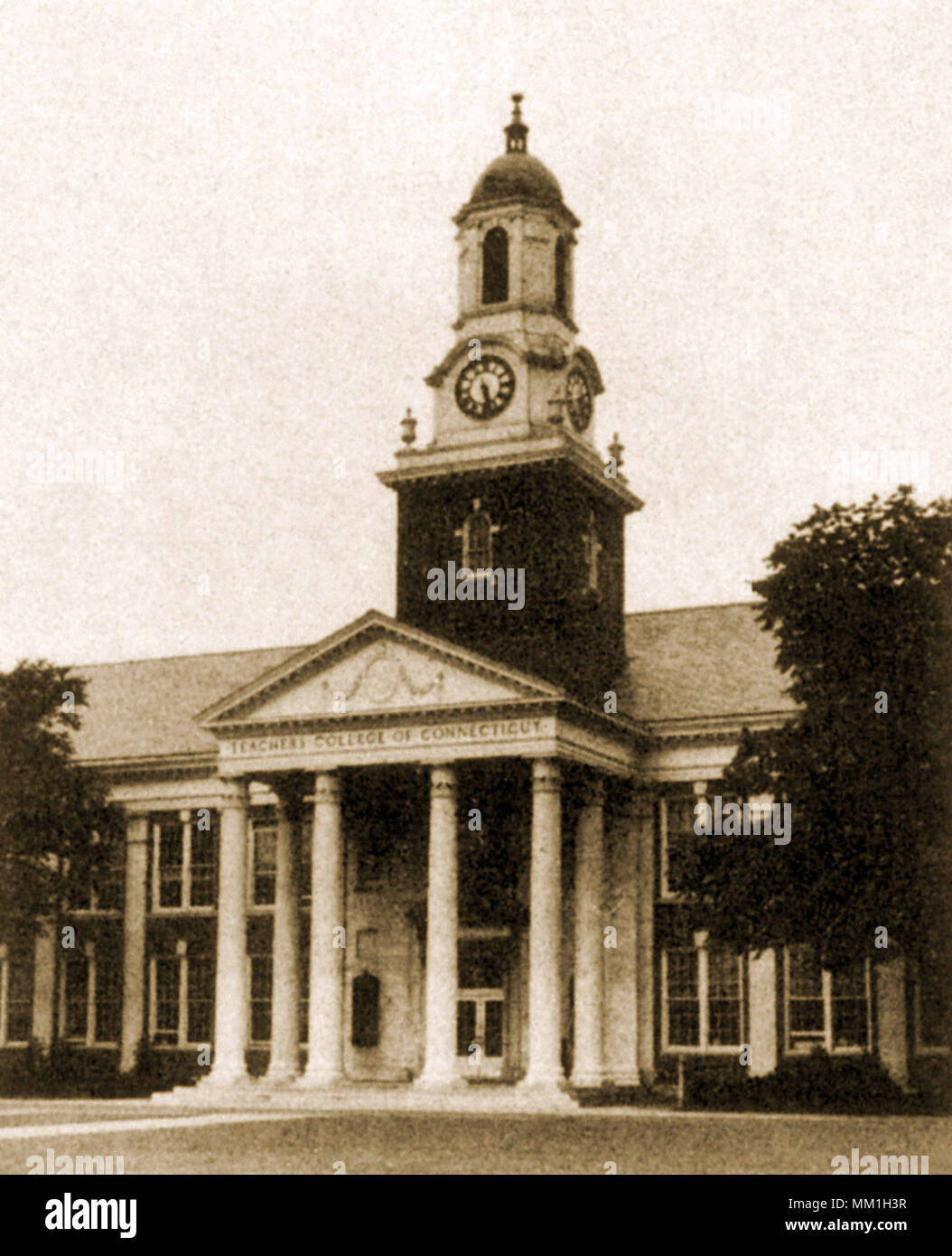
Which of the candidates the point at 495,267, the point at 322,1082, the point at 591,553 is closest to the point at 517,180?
the point at 495,267

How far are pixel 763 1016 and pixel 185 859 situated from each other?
16.2 m

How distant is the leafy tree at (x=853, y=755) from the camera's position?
124 ft

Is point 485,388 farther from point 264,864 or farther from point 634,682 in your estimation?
point 264,864

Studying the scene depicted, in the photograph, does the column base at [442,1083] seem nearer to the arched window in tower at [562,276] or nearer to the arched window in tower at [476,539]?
the arched window in tower at [476,539]

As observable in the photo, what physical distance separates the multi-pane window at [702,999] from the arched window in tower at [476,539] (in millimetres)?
10440

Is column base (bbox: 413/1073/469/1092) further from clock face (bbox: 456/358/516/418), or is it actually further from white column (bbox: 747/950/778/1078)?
clock face (bbox: 456/358/516/418)

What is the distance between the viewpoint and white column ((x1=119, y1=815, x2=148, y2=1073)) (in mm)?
53000

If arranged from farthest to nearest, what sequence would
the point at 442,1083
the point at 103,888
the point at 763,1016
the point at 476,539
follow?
the point at 103,888
the point at 476,539
the point at 763,1016
the point at 442,1083

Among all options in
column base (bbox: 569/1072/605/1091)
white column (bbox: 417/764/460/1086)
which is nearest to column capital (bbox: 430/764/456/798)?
white column (bbox: 417/764/460/1086)

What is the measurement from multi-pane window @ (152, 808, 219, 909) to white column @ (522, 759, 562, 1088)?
12364 mm

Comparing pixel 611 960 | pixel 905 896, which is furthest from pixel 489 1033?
pixel 905 896

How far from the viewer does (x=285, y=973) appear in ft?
155

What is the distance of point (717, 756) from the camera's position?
47750mm
